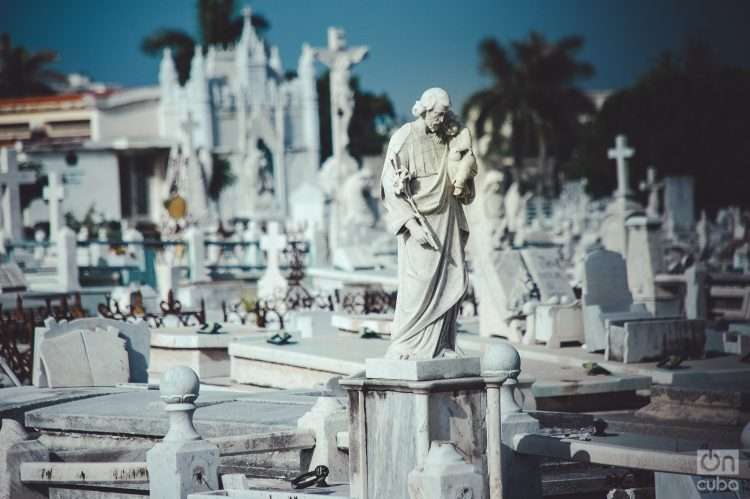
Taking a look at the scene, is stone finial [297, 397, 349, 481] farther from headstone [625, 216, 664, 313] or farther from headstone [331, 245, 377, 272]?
headstone [331, 245, 377, 272]

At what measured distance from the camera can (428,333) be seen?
8867 millimetres

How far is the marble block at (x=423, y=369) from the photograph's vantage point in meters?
8.61

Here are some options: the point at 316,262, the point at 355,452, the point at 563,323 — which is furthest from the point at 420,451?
the point at 316,262

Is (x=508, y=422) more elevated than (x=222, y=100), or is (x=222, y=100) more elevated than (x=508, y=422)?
(x=222, y=100)

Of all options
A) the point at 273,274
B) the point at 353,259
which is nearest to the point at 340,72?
the point at 353,259

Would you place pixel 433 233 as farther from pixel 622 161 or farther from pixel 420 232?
pixel 622 161

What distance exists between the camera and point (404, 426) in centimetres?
863

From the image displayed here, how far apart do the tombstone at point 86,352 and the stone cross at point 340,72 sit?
73.6 feet

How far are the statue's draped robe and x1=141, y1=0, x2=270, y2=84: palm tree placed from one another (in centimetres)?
7259

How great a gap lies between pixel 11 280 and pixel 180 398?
53.6 ft

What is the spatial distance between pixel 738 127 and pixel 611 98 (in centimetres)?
969

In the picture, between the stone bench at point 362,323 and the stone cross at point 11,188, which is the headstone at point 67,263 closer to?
the stone cross at point 11,188

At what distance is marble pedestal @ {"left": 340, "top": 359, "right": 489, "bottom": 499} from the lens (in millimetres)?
8562

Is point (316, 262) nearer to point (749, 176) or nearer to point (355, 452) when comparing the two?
point (355, 452)
